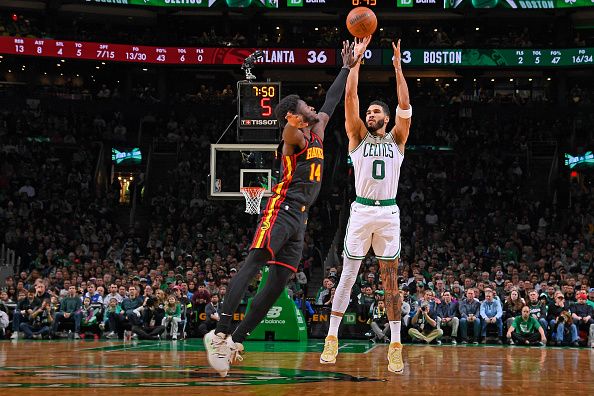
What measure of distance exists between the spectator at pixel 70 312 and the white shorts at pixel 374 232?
40.8ft

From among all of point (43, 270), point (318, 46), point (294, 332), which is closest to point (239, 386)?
point (294, 332)

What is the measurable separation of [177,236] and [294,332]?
43.5 feet

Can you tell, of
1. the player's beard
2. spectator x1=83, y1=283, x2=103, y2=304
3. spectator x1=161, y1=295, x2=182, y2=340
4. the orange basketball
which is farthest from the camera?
spectator x1=83, y1=283, x2=103, y2=304

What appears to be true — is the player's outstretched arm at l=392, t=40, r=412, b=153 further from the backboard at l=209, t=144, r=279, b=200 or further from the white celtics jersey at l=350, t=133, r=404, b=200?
the backboard at l=209, t=144, r=279, b=200

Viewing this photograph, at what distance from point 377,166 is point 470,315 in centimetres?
1118

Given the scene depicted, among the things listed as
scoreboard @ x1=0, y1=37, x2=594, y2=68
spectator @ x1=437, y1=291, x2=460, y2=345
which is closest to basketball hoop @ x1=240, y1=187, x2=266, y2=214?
spectator @ x1=437, y1=291, x2=460, y2=345

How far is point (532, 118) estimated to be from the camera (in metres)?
35.2

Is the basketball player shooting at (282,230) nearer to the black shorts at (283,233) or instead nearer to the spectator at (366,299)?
the black shorts at (283,233)

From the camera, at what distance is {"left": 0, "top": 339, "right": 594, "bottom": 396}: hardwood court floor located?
6.89m

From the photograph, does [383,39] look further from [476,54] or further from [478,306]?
[478,306]

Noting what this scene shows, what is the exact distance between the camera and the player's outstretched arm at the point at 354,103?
29.1ft

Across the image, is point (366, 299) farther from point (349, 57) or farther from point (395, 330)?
point (349, 57)

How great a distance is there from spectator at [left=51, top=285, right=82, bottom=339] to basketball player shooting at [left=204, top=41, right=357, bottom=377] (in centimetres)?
1322

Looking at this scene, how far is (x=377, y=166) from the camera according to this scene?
360 inches
